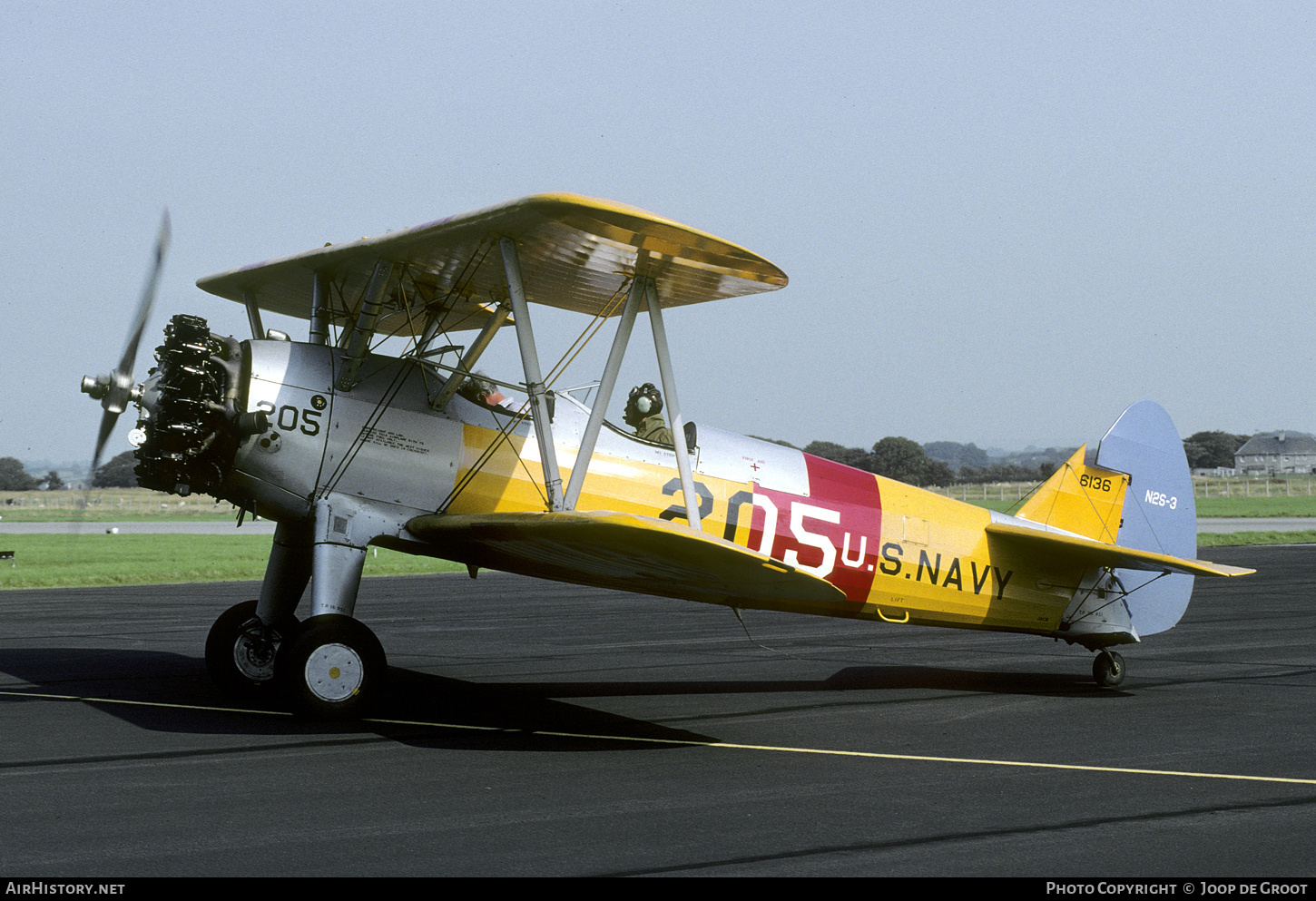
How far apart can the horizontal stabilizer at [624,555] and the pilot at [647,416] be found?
1.26 metres

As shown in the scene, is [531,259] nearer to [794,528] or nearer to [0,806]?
[794,528]

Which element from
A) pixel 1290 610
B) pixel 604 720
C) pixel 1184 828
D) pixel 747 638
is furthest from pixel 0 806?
pixel 1290 610

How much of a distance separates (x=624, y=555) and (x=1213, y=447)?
17828cm

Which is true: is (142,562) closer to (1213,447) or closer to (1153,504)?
(1153,504)

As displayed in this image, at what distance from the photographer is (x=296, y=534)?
949cm

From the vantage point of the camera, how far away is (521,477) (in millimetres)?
9008

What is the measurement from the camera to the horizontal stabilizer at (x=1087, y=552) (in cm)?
934

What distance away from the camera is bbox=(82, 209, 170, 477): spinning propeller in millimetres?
8258

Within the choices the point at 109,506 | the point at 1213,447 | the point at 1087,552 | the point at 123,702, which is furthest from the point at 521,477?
the point at 1213,447

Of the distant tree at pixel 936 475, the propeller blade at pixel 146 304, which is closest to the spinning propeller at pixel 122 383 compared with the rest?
the propeller blade at pixel 146 304

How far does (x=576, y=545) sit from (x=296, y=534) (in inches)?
122

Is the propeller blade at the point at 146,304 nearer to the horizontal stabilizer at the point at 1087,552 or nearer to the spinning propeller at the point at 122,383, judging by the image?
the spinning propeller at the point at 122,383

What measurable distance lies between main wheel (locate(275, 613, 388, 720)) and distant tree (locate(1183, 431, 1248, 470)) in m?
161

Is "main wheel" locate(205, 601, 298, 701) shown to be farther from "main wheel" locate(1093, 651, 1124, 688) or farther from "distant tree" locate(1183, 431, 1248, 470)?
"distant tree" locate(1183, 431, 1248, 470)
